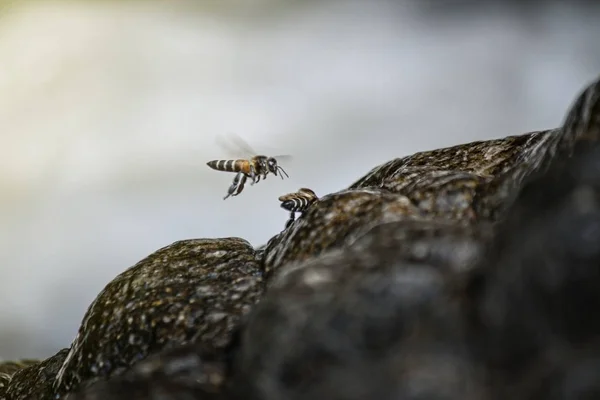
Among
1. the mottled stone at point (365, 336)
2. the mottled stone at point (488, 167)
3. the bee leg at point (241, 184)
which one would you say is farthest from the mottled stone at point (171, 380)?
the bee leg at point (241, 184)

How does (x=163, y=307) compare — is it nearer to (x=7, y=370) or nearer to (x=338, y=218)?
(x=338, y=218)

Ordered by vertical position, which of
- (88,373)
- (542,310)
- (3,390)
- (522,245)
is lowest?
(3,390)

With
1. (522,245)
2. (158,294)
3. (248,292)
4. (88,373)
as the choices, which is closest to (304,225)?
(248,292)

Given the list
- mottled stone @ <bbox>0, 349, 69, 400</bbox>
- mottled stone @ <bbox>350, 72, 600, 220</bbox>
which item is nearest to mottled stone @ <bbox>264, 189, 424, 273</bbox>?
mottled stone @ <bbox>350, 72, 600, 220</bbox>

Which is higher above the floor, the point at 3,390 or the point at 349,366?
the point at 349,366

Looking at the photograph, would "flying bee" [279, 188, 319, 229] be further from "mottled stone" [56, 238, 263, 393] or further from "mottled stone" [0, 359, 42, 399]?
"mottled stone" [0, 359, 42, 399]

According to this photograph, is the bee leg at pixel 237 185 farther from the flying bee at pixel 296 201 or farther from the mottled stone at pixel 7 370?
the mottled stone at pixel 7 370

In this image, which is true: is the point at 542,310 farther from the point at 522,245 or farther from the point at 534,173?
the point at 534,173
